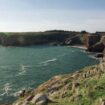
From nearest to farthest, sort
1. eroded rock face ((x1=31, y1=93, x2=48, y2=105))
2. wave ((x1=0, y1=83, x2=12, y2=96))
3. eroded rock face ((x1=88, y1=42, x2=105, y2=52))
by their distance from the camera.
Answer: eroded rock face ((x1=31, y1=93, x2=48, y2=105)), wave ((x1=0, y1=83, x2=12, y2=96)), eroded rock face ((x1=88, y1=42, x2=105, y2=52))

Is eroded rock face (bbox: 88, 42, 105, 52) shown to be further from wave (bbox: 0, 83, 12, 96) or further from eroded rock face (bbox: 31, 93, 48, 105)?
eroded rock face (bbox: 31, 93, 48, 105)

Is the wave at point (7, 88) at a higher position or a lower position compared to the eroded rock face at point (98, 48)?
lower

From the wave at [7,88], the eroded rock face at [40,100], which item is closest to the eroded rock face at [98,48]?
the wave at [7,88]

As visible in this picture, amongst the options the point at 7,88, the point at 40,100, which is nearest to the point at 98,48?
the point at 7,88

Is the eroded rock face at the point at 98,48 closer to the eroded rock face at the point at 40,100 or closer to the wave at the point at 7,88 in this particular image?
the wave at the point at 7,88

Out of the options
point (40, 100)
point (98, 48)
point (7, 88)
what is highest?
point (40, 100)

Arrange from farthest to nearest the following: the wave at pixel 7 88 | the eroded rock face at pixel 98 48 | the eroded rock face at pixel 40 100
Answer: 1. the eroded rock face at pixel 98 48
2. the wave at pixel 7 88
3. the eroded rock face at pixel 40 100

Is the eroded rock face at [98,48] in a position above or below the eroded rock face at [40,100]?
below

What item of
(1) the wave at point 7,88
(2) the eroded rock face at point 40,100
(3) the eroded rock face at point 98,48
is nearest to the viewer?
(2) the eroded rock face at point 40,100

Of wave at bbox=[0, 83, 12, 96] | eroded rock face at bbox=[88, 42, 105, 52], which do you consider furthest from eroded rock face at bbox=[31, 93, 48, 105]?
eroded rock face at bbox=[88, 42, 105, 52]

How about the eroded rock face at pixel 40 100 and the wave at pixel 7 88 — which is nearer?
the eroded rock face at pixel 40 100

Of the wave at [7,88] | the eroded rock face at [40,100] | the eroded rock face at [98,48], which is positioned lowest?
the wave at [7,88]

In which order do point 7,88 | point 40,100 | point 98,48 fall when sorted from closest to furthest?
1. point 40,100
2. point 7,88
3. point 98,48

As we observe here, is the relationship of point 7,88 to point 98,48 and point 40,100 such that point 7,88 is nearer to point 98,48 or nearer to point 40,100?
point 40,100
